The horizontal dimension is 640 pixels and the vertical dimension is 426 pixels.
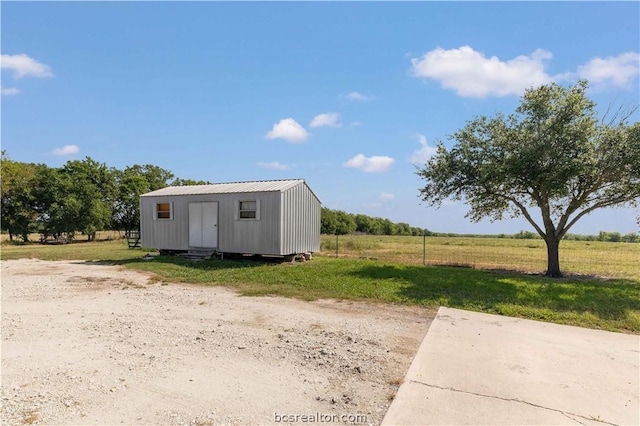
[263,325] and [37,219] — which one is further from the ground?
[37,219]

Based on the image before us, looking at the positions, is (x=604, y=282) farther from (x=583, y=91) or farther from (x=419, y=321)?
(x=419, y=321)

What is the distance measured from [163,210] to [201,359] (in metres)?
13.5

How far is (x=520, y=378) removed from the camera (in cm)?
402

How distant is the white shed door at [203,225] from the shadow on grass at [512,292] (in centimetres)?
693

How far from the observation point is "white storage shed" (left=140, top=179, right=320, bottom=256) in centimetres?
1371

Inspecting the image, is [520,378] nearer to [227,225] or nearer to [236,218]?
[236,218]

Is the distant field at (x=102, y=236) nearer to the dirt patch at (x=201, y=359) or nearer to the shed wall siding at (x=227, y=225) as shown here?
the shed wall siding at (x=227, y=225)

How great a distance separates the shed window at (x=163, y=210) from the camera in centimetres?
1644

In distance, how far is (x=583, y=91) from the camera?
10703 mm

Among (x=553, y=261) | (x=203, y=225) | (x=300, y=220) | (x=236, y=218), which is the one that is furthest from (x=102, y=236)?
(x=553, y=261)

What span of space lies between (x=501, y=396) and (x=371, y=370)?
1.32 meters

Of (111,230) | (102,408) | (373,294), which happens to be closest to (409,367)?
(102,408)

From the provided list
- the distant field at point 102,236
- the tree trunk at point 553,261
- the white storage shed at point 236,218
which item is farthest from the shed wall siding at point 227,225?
the distant field at point 102,236

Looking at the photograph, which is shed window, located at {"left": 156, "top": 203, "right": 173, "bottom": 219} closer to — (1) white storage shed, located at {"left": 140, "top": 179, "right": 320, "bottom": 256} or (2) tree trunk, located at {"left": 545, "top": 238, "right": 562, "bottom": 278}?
(1) white storage shed, located at {"left": 140, "top": 179, "right": 320, "bottom": 256}
